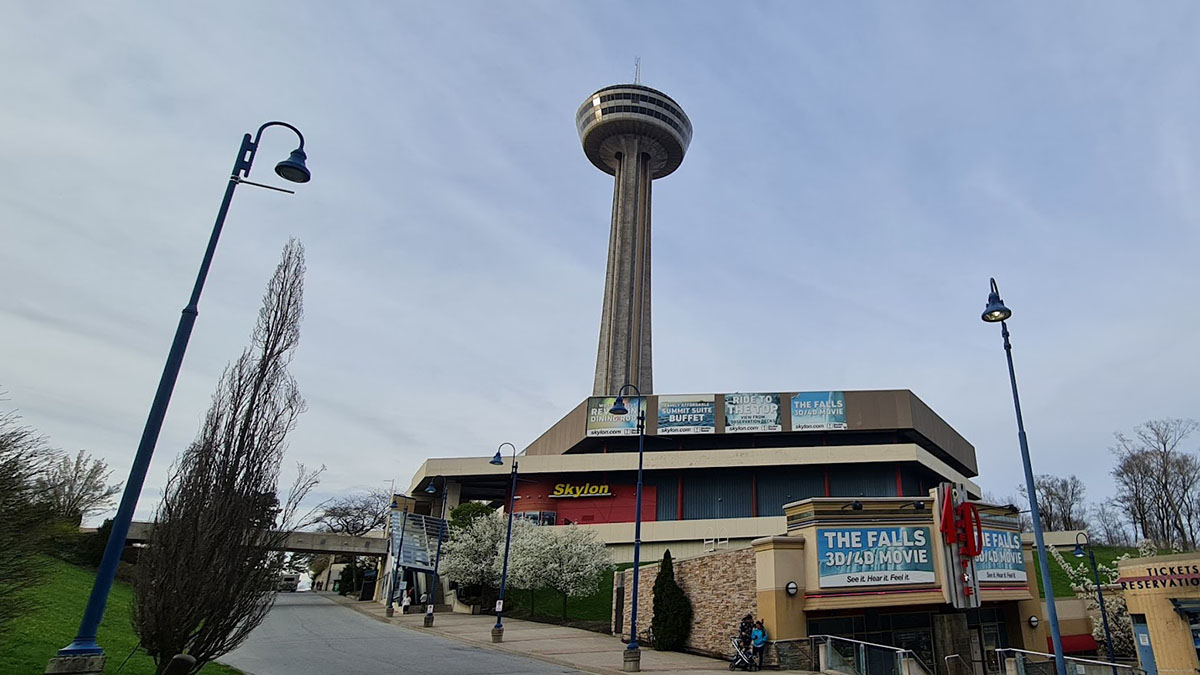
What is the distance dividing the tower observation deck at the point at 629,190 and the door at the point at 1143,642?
214 feet

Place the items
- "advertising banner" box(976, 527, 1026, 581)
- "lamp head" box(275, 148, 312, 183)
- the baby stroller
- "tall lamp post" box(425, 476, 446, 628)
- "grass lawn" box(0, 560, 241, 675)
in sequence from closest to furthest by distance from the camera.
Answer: "lamp head" box(275, 148, 312, 183) < "grass lawn" box(0, 560, 241, 675) < the baby stroller < "advertising banner" box(976, 527, 1026, 581) < "tall lamp post" box(425, 476, 446, 628)

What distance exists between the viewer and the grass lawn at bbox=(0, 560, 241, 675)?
13.4 metres

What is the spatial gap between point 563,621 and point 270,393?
28392mm

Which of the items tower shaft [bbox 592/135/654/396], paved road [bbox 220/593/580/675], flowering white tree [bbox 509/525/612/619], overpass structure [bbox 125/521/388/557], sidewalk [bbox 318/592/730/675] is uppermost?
tower shaft [bbox 592/135/654/396]

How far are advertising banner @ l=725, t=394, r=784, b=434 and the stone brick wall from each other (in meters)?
36.9

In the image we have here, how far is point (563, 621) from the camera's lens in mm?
36750

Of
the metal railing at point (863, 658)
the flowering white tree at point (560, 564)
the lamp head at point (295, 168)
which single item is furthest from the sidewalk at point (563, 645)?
the lamp head at point (295, 168)

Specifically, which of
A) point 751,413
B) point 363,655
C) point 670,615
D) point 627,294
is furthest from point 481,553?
point 627,294

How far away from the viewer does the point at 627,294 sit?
91.6m

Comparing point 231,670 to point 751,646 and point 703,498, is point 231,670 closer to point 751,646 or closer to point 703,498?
point 751,646

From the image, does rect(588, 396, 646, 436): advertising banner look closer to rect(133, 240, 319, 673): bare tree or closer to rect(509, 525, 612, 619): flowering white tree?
rect(509, 525, 612, 619): flowering white tree

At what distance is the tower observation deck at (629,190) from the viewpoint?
88.9m

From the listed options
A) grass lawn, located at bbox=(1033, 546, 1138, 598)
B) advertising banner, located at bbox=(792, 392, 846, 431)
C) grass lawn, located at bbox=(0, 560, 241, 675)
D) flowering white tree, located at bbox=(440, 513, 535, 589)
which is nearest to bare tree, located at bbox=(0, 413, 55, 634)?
grass lawn, located at bbox=(0, 560, 241, 675)

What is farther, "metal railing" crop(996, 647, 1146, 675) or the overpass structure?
the overpass structure
